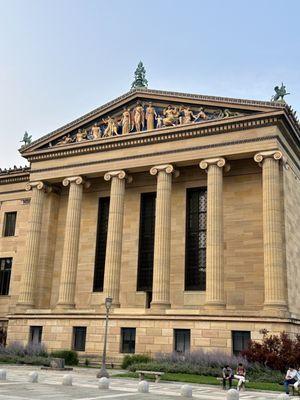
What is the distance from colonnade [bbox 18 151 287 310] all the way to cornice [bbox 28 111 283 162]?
7.71 ft

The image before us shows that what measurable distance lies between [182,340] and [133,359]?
3894 millimetres

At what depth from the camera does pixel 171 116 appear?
42031mm

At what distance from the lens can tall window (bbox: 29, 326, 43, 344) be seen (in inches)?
1668

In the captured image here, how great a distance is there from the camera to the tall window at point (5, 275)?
167ft

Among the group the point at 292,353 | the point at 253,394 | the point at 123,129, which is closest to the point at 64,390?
the point at 253,394

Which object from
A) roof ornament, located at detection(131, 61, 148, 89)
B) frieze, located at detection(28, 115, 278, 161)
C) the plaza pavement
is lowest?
the plaza pavement

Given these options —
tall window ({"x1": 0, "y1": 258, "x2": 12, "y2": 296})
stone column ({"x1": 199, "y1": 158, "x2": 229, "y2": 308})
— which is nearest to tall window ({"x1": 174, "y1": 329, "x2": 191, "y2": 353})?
stone column ({"x1": 199, "y1": 158, "x2": 229, "y2": 308})

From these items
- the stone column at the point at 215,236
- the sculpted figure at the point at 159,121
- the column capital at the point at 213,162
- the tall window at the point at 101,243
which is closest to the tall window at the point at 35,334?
the tall window at the point at 101,243

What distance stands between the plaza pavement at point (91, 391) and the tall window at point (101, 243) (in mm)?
17282

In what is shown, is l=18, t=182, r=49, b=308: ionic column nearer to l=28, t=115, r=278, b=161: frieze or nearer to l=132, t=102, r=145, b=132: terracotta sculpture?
l=28, t=115, r=278, b=161: frieze

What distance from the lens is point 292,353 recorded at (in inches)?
1187

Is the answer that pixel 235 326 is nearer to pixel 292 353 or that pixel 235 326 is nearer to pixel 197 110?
pixel 292 353

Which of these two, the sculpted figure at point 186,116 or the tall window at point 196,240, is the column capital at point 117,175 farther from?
the sculpted figure at point 186,116

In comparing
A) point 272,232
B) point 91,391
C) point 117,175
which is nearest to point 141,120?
point 117,175
